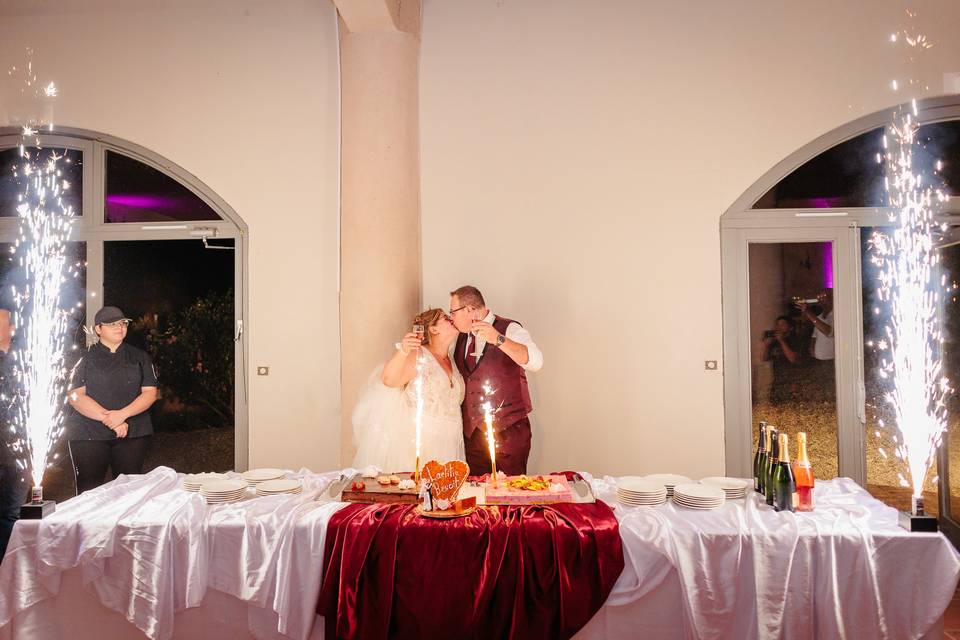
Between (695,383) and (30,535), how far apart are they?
3.21m

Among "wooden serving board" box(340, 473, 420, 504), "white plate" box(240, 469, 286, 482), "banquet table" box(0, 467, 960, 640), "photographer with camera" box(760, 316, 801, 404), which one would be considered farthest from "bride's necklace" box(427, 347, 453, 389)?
"photographer with camera" box(760, 316, 801, 404)

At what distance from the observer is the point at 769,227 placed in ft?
12.7

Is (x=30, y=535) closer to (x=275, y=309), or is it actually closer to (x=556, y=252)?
(x=275, y=309)

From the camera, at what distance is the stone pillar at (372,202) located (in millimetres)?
3689

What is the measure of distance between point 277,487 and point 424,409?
3.45ft

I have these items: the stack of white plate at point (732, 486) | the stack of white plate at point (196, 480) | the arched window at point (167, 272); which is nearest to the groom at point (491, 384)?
the stack of white plate at point (732, 486)

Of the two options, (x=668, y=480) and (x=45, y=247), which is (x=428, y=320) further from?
(x=45, y=247)

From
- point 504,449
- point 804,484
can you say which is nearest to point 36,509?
point 504,449

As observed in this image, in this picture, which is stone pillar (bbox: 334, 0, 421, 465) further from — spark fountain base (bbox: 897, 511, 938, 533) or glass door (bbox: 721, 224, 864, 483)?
spark fountain base (bbox: 897, 511, 938, 533)

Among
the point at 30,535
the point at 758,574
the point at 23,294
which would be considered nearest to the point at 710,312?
the point at 758,574

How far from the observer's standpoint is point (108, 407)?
360 centimetres

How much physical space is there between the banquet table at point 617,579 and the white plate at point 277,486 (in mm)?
145

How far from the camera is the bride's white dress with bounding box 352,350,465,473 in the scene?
10.9ft

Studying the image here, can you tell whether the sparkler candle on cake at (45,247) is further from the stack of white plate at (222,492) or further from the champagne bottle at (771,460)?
the champagne bottle at (771,460)
